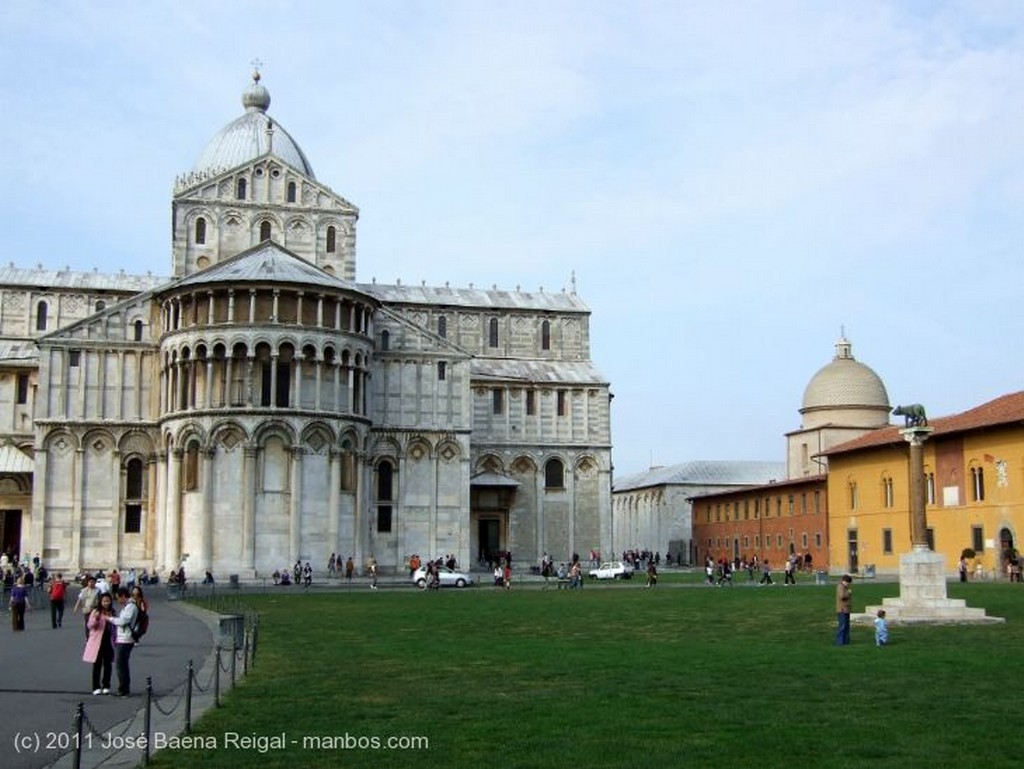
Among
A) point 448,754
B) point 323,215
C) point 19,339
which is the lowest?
point 448,754

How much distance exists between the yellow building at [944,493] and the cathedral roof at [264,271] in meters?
28.6

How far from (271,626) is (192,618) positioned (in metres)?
5.96

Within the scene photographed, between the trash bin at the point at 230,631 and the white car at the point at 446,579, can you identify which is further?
the white car at the point at 446,579

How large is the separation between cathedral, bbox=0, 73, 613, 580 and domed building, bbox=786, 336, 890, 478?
22.6m

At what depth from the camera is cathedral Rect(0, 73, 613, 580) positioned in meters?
58.4

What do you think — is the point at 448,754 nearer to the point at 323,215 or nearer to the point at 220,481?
the point at 220,481

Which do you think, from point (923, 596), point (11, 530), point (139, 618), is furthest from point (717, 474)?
point (139, 618)

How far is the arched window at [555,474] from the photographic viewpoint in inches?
2933

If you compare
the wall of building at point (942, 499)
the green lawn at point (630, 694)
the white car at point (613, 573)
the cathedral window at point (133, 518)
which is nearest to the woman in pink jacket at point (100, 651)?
the green lawn at point (630, 694)

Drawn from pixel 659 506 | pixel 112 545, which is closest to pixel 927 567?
pixel 112 545

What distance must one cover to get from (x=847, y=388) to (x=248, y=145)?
4500cm

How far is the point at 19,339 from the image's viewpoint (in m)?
72.2

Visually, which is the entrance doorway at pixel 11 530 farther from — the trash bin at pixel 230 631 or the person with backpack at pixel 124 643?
the person with backpack at pixel 124 643

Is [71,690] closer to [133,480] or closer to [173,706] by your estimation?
[173,706]
